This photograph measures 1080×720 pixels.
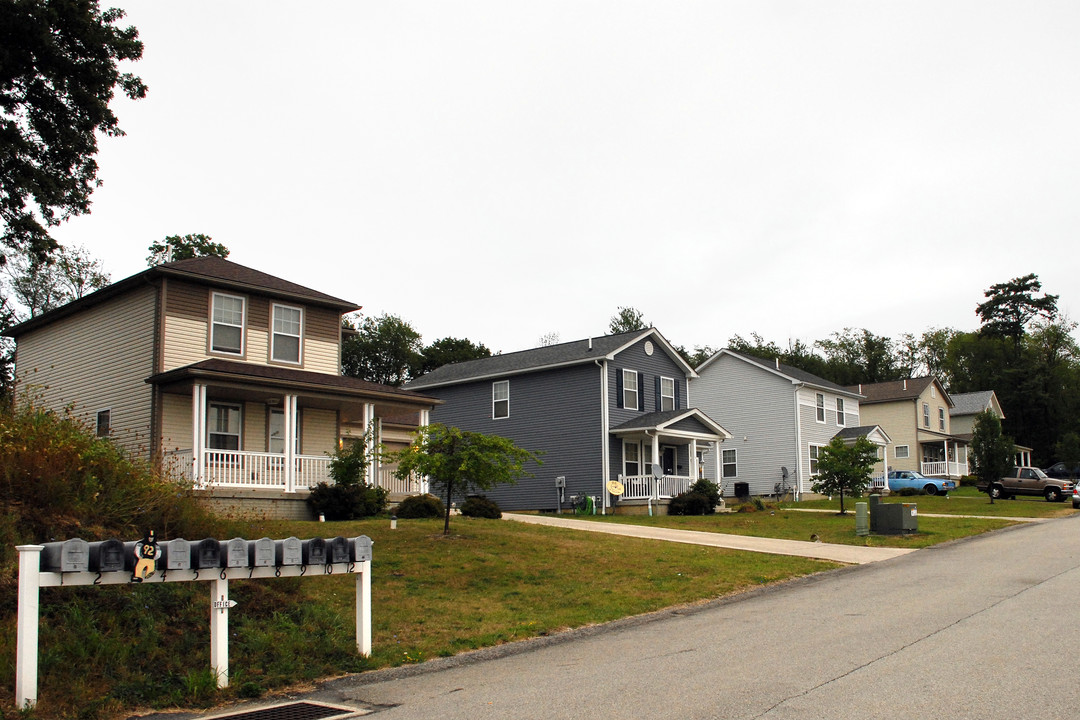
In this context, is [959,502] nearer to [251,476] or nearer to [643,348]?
[643,348]

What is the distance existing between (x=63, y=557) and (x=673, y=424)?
27.2 m

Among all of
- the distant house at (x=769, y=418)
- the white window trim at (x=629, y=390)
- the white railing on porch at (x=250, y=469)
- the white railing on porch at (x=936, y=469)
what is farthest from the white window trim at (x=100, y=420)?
the white railing on porch at (x=936, y=469)

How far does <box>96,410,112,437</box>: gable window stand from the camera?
23.1 metres

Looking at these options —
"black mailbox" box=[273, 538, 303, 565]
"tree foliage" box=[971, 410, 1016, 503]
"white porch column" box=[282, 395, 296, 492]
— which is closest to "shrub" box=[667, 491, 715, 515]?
"tree foliage" box=[971, 410, 1016, 503]

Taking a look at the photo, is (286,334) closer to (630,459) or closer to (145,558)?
(630,459)

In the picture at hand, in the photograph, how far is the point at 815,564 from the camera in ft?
55.0

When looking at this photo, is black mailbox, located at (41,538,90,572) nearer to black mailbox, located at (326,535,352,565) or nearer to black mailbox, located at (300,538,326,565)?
black mailbox, located at (300,538,326,565)

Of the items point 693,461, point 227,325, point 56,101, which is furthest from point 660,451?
point 56,101

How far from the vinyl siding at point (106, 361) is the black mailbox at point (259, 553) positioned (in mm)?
13785

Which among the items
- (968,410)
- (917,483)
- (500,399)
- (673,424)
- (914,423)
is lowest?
(917,483)

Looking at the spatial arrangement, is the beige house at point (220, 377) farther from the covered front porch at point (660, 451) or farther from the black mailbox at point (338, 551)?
the black mailbox at point (338, 551)

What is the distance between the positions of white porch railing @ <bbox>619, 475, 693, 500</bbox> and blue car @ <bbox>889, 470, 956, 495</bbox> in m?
18.9

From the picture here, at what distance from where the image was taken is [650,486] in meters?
33.2

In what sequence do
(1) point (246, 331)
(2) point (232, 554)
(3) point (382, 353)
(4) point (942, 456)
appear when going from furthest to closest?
(3) point (382, 353) < (4) point (942, 456) < (1) point (246, 331) < (2) point (232, 554)
